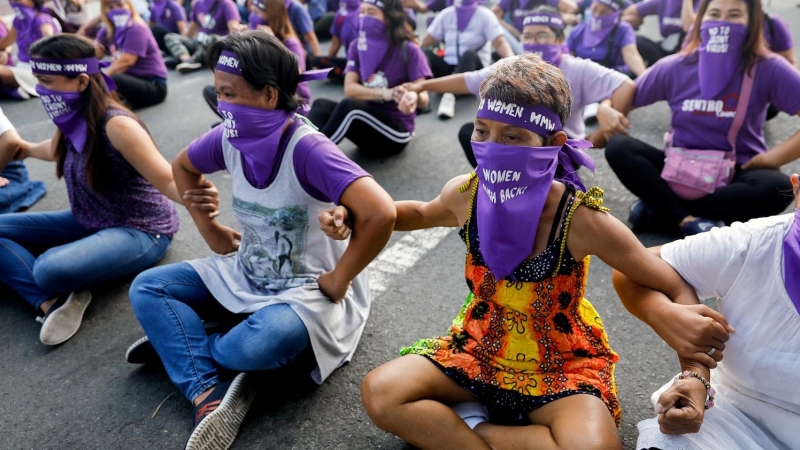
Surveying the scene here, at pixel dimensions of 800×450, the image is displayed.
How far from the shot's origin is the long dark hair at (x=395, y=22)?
466 cm

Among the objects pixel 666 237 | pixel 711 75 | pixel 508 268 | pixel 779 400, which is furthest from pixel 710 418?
pixel 711 75

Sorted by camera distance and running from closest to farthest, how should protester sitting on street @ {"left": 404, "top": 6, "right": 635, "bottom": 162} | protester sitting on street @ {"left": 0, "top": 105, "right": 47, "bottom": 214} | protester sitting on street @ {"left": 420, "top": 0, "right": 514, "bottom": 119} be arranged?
protester sitting on street @ {"left": 404, "top": 6, "right": 635, "bottom": 162}, protester sitting on street @ {"left": 0, "top": 105, "right": 47, "bottom": 214}, protester sitting on street @ {"left": 420, "top": 0, "right": 514, "bottom": 119}

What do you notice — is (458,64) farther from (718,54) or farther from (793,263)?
(793,263)

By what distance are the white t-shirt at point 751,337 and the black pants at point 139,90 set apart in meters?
5.75

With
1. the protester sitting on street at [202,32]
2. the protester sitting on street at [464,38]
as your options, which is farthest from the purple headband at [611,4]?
the protester sitting on street at [202,32]

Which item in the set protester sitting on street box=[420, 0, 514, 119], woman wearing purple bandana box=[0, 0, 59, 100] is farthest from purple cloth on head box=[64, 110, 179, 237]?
woman wearing purple bandana box=[0, 0, 59, 100]

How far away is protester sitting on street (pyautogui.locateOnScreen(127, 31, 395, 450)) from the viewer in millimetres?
2316

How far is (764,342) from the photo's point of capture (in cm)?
171

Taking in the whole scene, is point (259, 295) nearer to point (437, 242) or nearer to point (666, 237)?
point (437, 242)

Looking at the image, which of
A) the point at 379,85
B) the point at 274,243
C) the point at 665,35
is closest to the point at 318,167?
the point at 274,243

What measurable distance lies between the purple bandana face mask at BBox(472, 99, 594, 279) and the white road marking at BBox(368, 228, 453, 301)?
1.35 meters

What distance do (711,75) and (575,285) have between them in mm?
1963

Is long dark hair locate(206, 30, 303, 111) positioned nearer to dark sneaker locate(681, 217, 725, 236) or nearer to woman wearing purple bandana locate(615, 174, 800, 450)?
woman wearing purple bandana locate(615, 174, 800, 450)

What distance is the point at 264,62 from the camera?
2328 millimetres
